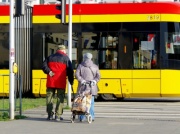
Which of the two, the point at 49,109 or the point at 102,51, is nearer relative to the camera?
the point at 49,109

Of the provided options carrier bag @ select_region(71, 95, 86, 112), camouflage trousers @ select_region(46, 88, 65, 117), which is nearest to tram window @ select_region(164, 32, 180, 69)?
camouflage trousers @ select_region(46, 88, 65, 117)

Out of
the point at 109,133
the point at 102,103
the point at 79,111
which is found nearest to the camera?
the point at 109,133

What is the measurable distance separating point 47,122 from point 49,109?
1.42 ft

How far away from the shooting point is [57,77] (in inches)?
566

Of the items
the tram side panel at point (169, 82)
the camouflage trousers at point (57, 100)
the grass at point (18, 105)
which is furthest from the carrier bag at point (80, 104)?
the tram side panel at point (169, 82)

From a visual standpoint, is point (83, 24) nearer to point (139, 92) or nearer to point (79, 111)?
point (139, 92)

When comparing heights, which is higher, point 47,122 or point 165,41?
point 165,41

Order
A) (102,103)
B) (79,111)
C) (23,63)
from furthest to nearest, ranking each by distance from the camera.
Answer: (23,63)
(102,103)
(79,111)

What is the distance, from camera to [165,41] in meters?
21.1

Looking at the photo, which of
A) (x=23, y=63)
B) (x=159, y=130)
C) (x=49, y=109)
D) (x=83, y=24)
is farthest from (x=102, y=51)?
(x=159, y=130)

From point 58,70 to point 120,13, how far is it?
7636mm

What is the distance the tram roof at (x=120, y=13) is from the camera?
21.2 metres

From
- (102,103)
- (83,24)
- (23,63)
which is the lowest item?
(102,103)

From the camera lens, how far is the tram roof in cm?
2120
